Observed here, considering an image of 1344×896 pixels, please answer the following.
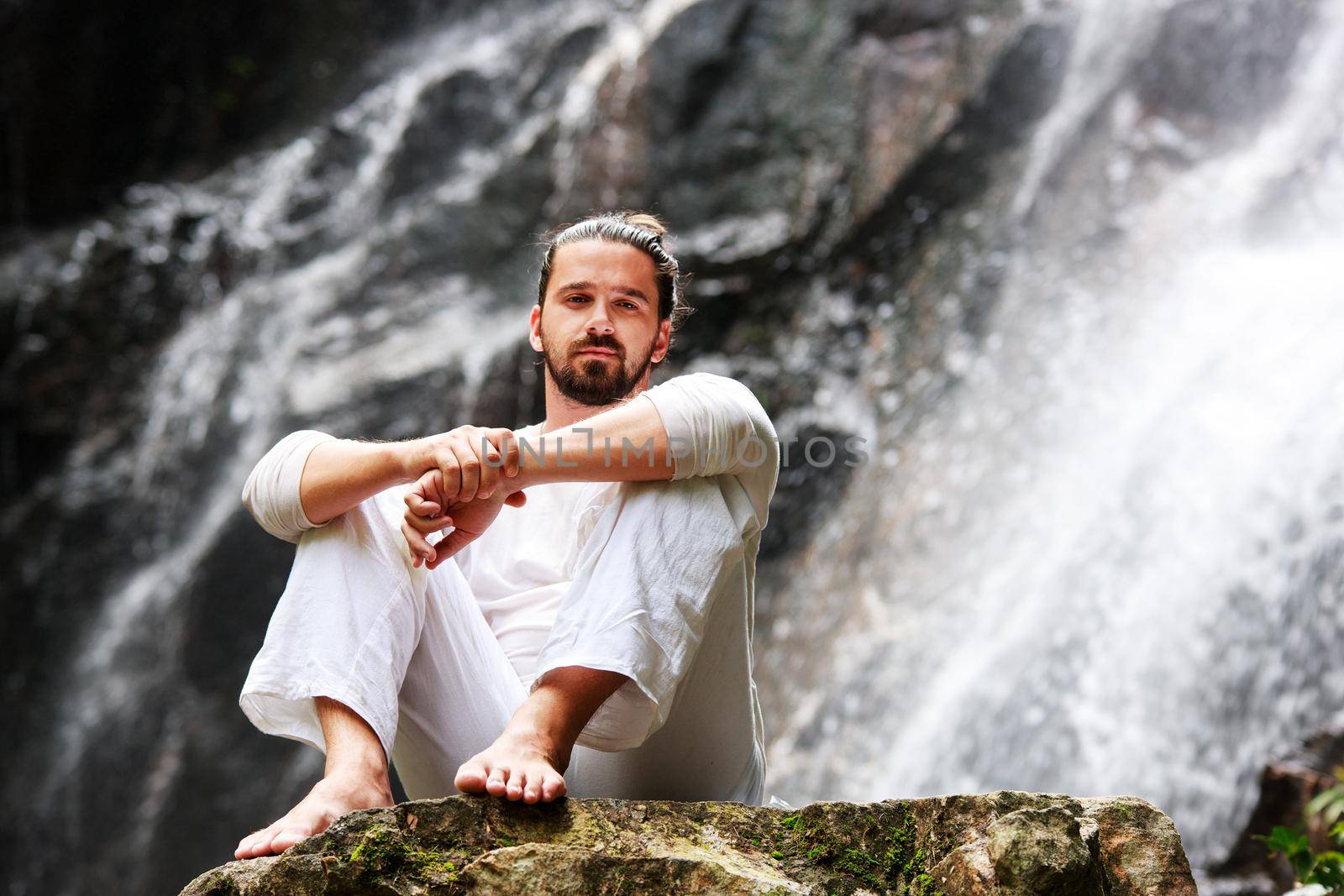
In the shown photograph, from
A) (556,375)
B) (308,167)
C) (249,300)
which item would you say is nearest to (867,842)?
(556,375)

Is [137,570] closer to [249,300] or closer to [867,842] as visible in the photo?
[249,300]

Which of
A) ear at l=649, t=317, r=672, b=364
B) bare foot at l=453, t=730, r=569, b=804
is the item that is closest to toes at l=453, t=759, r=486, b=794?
bare foot at l=453, t=730, r=569, b=804

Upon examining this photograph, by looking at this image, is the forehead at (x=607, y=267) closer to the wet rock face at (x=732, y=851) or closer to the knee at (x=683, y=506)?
the knee at (x=683, y=506)

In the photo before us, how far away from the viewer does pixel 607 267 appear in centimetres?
205

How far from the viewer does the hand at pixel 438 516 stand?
157 cm

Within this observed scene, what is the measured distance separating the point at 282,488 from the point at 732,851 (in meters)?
0.77

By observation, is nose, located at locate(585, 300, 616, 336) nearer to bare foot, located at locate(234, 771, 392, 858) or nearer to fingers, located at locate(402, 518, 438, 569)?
fingers, located at locate(402, 518, 438, 569)

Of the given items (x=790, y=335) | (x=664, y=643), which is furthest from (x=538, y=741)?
(x=790, y=335)

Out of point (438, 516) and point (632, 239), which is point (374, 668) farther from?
point (632, 239)

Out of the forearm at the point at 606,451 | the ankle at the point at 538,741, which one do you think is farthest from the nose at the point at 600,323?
the ankle at the point at 538,741

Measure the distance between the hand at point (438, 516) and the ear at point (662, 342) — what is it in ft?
1.74

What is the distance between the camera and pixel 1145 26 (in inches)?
259

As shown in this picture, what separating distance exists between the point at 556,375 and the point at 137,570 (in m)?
5.22

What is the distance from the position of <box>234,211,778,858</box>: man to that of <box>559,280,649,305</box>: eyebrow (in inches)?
15.9
